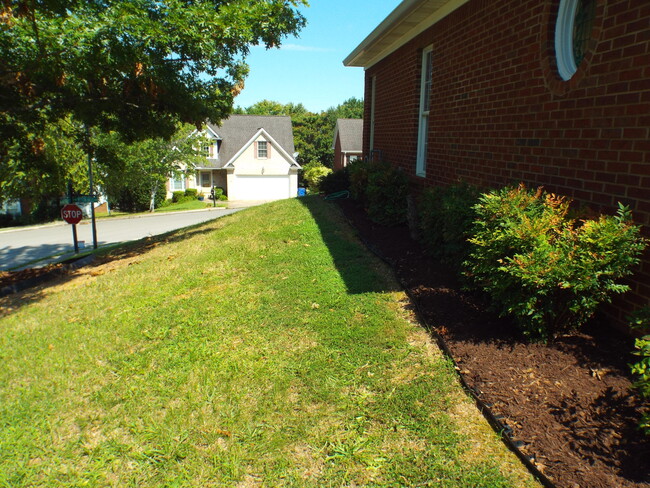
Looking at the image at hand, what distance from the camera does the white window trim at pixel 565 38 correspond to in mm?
4695

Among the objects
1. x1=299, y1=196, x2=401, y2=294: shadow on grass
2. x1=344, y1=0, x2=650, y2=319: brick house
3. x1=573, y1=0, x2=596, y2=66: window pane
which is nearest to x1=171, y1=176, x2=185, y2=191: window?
x1=299, y1=196, x2=401, y2=294: shadow on grass

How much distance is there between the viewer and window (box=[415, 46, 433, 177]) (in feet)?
28.6

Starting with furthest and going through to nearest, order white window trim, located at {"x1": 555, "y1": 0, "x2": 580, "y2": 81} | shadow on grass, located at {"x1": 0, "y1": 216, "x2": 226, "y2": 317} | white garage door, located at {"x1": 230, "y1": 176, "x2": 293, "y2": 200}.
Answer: white garage door, located at {"x1": 230, "y1": 176, "x2": 293, "y2": 200} < shadow on grass, located at {"x1": 0, "y1": 216, "x2": 226, "y2": 317} < white window trim, located at {"x1": 555, "y1": 0, "x2": 580, "y2": 81}

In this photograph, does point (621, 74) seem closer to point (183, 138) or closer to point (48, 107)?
point (48, 107)

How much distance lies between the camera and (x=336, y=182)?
12.6m

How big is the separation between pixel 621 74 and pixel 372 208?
16.4ft

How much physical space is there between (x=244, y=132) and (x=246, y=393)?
41259 millimetres

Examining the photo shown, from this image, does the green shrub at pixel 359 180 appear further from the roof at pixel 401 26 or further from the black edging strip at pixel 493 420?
the black edging strip at pixel 493 420

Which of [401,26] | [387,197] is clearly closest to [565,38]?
[387,197]

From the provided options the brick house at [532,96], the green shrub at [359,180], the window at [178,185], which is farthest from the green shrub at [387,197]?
the window at [178,185]

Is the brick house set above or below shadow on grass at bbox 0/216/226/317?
above

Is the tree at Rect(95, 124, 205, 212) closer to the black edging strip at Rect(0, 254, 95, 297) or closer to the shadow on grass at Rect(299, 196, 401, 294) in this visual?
A: the black edging strip at Rect(0, 254, 95, 297)

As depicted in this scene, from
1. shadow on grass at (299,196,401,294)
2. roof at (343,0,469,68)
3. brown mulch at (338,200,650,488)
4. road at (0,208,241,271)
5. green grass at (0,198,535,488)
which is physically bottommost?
road at (0,208,241,271)

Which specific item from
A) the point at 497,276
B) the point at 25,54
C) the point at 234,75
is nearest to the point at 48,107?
the point at 25,54
